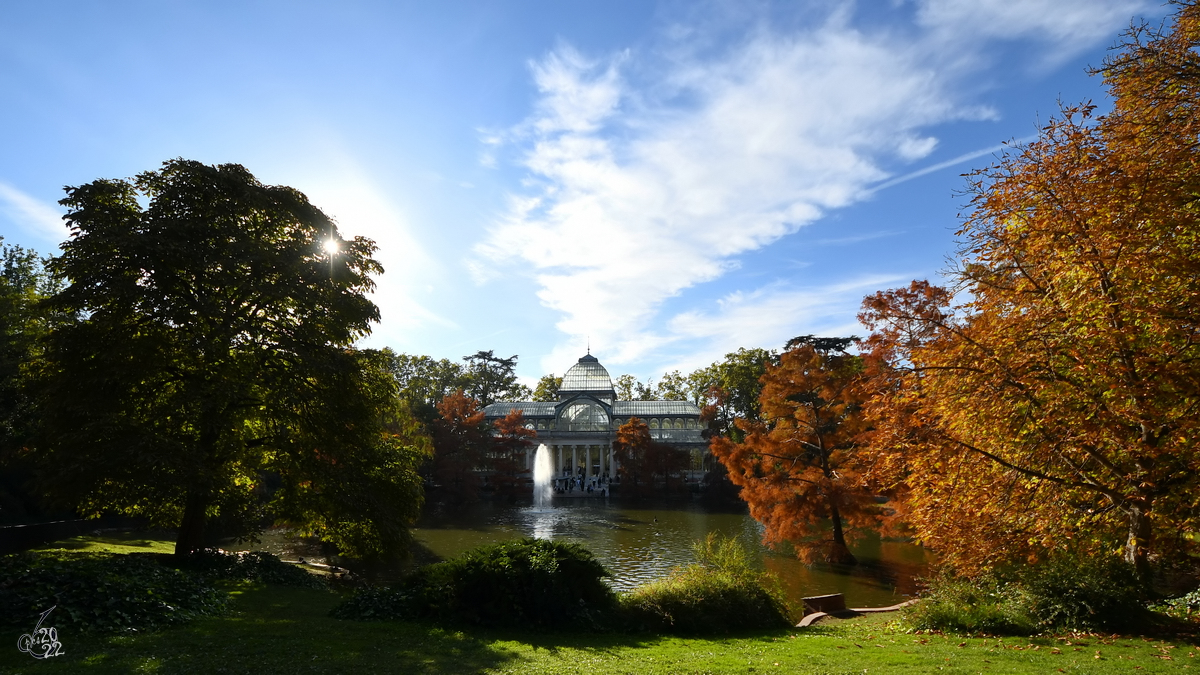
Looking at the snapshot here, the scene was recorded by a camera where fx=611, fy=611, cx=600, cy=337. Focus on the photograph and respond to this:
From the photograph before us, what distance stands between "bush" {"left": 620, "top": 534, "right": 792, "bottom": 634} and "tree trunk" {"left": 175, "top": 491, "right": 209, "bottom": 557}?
10322 mm

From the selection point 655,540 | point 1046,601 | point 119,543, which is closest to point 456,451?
point 655,540

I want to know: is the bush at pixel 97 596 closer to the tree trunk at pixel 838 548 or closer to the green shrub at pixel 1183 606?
the green shrub at pixel 1183 606

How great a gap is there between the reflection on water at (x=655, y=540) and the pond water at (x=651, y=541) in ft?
0.08

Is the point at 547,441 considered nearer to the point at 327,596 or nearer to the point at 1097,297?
the point at 327,596

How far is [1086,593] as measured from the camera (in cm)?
931

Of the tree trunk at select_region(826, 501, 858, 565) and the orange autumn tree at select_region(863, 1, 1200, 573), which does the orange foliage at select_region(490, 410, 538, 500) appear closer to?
the tree trunk at select_region(826, 501, 858, 565)

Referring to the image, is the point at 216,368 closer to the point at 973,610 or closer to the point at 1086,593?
the point at 973,610

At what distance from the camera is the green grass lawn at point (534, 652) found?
21.8ft

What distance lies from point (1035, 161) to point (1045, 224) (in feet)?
Answer: 4.50

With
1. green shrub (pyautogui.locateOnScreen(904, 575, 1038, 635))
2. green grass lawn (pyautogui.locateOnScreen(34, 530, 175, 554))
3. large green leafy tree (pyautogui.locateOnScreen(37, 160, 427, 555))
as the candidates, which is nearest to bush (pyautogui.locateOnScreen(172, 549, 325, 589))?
large green leafy tree (pyautogui.locateOnScreen(37, 160, 427, 555))

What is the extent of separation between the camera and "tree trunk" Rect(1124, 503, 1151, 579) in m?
9.01

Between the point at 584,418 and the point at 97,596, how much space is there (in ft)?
157

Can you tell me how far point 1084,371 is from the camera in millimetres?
8133

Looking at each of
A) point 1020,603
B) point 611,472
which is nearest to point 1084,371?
point 1020,603
